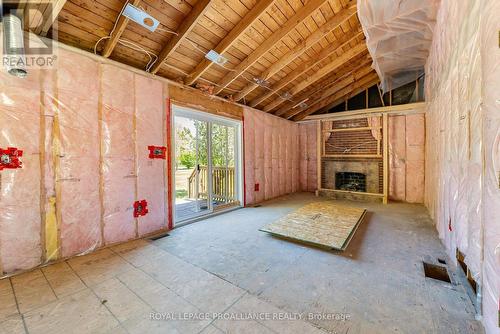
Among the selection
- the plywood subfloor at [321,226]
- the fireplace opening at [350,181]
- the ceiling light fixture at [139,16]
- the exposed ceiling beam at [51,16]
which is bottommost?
the plywood subfloor at [321,226]

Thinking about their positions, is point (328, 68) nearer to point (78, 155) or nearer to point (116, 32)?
point (116, 32)

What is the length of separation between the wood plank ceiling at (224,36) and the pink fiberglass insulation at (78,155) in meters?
0.43

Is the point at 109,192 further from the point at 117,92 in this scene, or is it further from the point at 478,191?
the point at 478,191

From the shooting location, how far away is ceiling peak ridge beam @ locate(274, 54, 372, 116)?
489 centimetres

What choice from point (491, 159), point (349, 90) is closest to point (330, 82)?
point (349, 90)

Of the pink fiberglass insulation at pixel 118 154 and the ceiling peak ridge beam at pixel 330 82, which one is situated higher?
the ceiling peak ridge beam at pixel 330 82

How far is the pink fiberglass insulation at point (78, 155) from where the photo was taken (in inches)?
97.5

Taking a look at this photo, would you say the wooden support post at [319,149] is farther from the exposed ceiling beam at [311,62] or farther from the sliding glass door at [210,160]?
the sliding glass door at [210,160]

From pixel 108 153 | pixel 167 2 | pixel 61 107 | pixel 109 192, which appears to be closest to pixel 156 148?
pixel 108 153

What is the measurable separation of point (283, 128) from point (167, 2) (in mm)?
4872

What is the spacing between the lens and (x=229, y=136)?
17.4ft

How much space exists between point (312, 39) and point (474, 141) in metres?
2.86

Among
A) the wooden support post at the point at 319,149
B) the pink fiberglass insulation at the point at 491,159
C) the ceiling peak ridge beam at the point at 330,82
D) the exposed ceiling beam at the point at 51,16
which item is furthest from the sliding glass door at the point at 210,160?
the pink fiberglass insulation at the point at 491,159

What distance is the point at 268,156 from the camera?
239 inches
